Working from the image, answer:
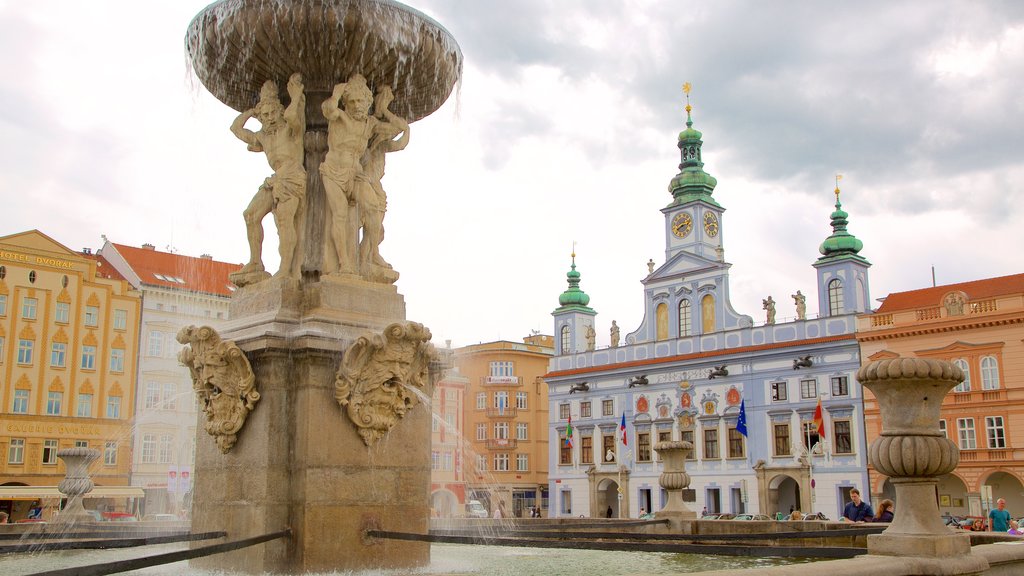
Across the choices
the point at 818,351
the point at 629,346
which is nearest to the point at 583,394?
the point at 629,346

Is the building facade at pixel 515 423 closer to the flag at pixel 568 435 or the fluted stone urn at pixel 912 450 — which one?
the flag at pixel 568 435

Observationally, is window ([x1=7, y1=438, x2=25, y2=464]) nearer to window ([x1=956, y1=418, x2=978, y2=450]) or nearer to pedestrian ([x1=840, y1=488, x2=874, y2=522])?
pedestrian ([x1=840, y1=488, x2=874, y2=522])

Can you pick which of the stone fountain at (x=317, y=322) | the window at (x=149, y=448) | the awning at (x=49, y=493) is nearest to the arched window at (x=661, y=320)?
the window at (x=149, y=448)

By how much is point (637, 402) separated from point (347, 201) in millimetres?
45518

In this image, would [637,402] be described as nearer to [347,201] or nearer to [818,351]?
[818,351]

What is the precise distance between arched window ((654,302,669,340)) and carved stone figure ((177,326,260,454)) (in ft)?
153

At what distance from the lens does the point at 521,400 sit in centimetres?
6494

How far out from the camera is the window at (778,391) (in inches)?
1809

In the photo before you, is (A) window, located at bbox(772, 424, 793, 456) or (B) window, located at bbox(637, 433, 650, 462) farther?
(B) window, located at bbox(637, 433, 650, 462)

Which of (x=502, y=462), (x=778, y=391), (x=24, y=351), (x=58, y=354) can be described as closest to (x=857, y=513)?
(x=778, y=391)

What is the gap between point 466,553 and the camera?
859 centimetres

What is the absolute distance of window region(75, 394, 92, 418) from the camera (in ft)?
147

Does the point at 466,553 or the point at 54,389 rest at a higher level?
the point at 54,389

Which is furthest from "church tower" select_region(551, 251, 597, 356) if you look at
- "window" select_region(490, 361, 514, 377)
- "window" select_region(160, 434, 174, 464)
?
"window" select_region(160, 434, 174, 464)
